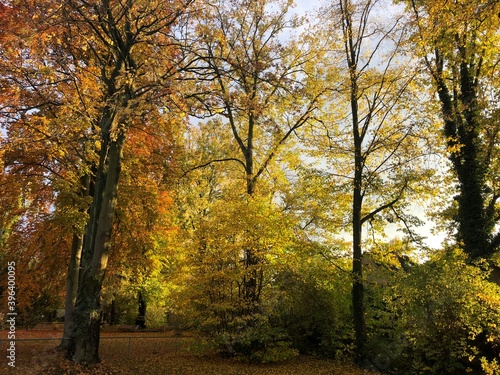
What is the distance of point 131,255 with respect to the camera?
46.6 feet

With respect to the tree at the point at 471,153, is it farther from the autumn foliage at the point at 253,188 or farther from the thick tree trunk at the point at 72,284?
the thick tree trunk at the point at 72,284

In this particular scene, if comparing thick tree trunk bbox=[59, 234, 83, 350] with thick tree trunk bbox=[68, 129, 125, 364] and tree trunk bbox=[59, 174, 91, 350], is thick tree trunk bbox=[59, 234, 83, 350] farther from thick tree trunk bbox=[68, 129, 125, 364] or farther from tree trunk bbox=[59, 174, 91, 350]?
thick tree trunk bbox=[68, 129, 125, 364]

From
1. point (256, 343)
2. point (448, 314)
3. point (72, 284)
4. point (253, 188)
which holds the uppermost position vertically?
point (253, 188)

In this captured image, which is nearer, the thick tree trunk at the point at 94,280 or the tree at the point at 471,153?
the thick tree trunk at the point at 94,280

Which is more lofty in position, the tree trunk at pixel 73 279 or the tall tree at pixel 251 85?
the tall tree at pixel 251 85

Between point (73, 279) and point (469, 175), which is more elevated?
point (469, 175)

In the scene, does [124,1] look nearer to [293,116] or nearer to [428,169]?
[293,116]

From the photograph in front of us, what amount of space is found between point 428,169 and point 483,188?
11.8 feet

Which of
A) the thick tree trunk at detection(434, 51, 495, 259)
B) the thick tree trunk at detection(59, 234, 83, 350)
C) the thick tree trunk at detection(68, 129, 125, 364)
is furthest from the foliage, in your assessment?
the thick tree trunk at detection(59, 234, 83, 350)

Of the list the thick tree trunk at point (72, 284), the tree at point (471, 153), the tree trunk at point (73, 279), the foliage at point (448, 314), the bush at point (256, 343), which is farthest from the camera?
the tree at point (471, 153)

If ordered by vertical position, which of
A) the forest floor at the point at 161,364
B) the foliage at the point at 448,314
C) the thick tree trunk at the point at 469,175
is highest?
the thick tree trunk at the point at 469,175

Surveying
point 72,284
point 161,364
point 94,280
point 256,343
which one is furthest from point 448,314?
point 72,284

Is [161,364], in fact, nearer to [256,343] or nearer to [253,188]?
[256,343]

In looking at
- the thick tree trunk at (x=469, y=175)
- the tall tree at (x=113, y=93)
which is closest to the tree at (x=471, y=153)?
the thick tree trunk at (x=469, y=175)
